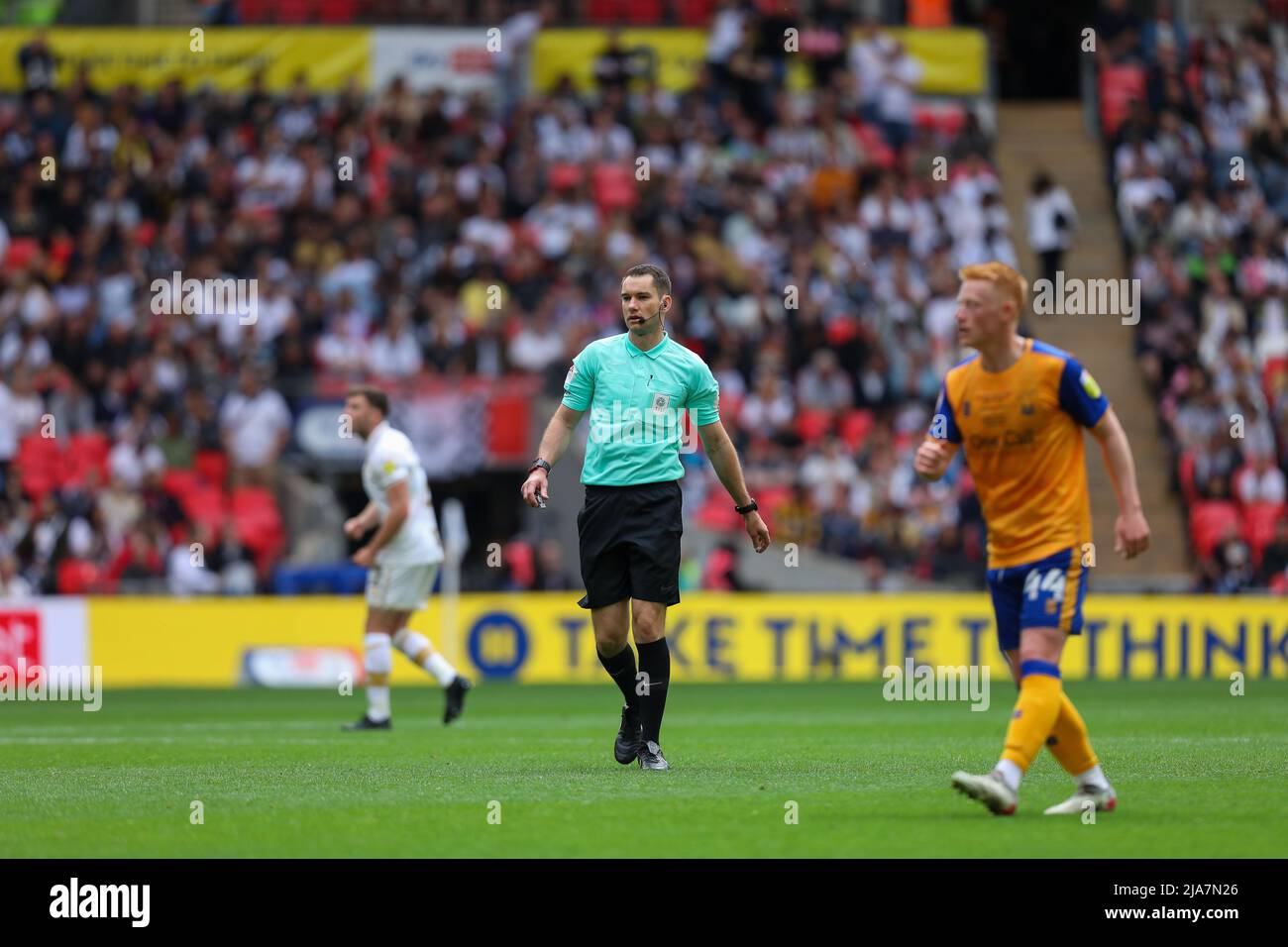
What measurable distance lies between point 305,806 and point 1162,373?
70.5 feet

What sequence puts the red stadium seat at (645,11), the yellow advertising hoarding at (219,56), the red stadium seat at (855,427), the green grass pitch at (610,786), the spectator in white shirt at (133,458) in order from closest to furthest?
the green grass pitch at (610,786) < the spectator in white shirt at (133,458) < the red stadium seat at (855,427) < the yellow advertising hoarding at (219,56) < the red stadium seat at (645,11)

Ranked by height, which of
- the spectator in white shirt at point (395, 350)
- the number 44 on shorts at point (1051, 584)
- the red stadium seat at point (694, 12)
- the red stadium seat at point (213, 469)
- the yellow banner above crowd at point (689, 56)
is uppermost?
the red stadium seat at point (694, 12)

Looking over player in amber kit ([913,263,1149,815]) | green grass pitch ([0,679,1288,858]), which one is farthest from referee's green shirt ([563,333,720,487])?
player in amber kit ([913,263,1149,815])

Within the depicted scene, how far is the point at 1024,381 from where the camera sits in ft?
28.9

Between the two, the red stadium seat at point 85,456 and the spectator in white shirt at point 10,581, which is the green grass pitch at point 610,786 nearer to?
the spectator in white shirt at point 10,581

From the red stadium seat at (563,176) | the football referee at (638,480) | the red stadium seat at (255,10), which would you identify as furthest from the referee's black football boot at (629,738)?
the red stadium seat at (255,10)

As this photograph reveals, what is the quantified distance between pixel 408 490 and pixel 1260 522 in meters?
13.9

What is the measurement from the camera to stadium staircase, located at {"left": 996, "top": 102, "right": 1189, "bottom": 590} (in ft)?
91.3

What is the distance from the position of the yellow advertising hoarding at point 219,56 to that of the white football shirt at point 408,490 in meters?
18.6

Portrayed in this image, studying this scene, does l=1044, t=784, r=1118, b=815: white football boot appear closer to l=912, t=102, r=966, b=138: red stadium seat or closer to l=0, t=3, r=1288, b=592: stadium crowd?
l=0, t=3, r=1288, b=592: stadium crowd

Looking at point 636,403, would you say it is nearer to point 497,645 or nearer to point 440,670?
point 440,670

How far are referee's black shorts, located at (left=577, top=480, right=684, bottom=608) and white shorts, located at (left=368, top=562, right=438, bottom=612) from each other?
14.9 feet

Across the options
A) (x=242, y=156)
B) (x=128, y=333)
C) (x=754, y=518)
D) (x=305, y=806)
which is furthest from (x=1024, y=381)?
(x=242, y=156)

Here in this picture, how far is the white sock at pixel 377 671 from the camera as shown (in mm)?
15344
